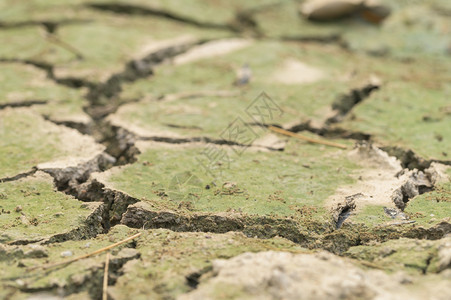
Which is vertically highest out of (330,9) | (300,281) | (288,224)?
(330,9)

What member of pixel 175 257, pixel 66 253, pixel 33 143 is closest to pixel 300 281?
pixel 175 257

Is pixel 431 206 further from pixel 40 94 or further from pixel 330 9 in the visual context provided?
pixel 330 9

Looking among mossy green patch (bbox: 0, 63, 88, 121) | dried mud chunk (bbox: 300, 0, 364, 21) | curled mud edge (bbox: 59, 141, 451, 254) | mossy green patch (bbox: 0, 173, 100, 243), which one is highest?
dried mud chunk (bbox: 300, 0, 364, 21)

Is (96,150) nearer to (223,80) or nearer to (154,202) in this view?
(154,202)

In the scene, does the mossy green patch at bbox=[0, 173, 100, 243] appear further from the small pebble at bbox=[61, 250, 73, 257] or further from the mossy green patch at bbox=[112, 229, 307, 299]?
the mossy green patch at bbox=[112, 229, 307, 299]

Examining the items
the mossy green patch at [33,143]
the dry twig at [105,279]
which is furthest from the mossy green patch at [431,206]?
the mossy green patch at [33,143]

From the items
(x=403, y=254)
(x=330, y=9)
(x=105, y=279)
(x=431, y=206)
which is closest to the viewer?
(x=105, y=279)

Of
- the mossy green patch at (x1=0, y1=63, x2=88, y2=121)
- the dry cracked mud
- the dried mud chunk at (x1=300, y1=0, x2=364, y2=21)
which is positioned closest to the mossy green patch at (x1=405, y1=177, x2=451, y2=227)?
the dry cracked mud

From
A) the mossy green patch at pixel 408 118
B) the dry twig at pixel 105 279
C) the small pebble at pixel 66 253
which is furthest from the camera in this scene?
the mossy green patch at pixel 408 118

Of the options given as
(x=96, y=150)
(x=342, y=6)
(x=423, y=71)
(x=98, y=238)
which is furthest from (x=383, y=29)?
(x=98, y=238)

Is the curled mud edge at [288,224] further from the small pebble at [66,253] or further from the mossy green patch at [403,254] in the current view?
the small pebble at [66,253]
